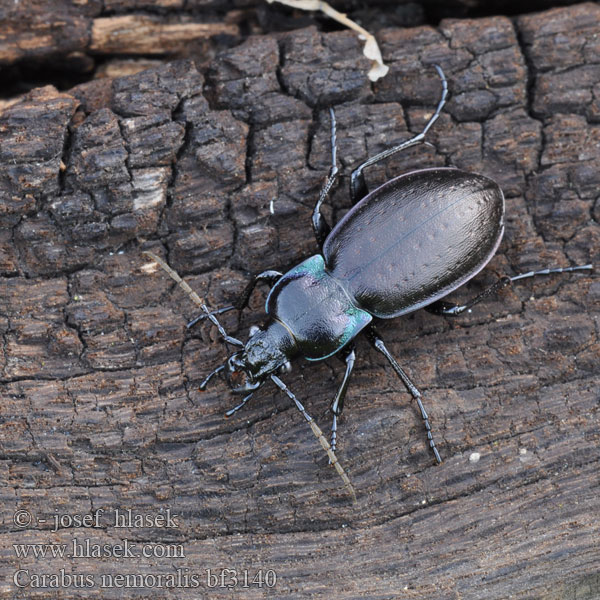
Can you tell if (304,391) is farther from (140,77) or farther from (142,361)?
(140,77)

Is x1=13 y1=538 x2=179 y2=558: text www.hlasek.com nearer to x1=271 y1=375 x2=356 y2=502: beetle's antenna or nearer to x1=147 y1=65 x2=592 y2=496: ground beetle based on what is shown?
x1=271 y1=375 x2=356 y2=502: beetle's antenna

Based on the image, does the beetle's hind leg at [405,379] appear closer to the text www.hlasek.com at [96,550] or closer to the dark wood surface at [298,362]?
the dark wood surface at [298,362]

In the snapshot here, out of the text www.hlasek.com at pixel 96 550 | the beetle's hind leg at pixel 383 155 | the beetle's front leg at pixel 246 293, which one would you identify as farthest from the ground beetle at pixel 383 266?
the text www.hlasek.com at pixel 96 550

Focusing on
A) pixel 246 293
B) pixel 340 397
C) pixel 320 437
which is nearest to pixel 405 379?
pixel 340 397

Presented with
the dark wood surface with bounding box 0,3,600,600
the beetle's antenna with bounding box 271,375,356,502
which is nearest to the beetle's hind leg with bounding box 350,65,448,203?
the dark wood surface with bounding box 0,3,600,600

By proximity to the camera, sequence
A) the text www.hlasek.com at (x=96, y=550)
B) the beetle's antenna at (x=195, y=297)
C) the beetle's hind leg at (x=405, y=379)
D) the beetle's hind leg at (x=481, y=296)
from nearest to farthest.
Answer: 1. the text www.hlasek.com at (x=96, y=550)
2. the beetle's hind leg at (x=405, y=379)
3. the beetle's antenna at (x=195, y=297)
4. the beetle's hind leg at (x=481, y=296)

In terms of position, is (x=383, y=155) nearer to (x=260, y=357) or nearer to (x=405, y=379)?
(x=405, y=379)
